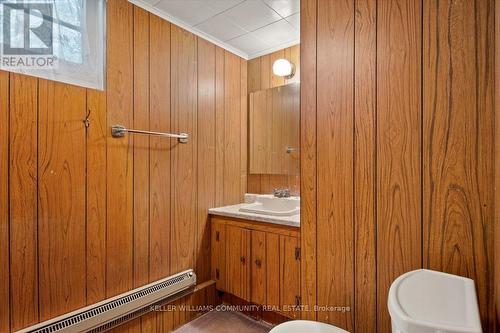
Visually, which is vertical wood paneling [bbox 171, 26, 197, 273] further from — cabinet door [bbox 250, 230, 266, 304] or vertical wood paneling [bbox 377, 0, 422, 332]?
vertical wood paneling [bbox 377, 0, 422, 332]

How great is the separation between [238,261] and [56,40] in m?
1.86

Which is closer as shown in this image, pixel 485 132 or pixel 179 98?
pixel 485 132

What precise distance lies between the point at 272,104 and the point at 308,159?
125 centimetres

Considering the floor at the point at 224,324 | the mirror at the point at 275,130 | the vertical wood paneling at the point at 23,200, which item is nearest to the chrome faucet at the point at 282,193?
the mirror at the point at 275,130

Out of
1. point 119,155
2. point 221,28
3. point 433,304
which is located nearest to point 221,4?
point 221,28

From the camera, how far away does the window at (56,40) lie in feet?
4.09

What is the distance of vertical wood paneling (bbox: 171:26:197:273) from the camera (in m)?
1.99

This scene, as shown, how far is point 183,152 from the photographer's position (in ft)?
6.77

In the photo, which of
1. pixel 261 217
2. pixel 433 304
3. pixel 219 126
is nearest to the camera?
pixel 433 304

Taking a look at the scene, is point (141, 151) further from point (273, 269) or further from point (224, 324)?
point (224, 324)

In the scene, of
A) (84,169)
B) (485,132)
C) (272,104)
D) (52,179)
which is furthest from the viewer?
(272,104)

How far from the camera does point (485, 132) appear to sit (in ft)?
2.95

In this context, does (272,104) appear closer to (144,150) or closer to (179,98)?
(179,98)

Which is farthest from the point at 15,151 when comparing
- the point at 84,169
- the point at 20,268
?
the point at 20,268
